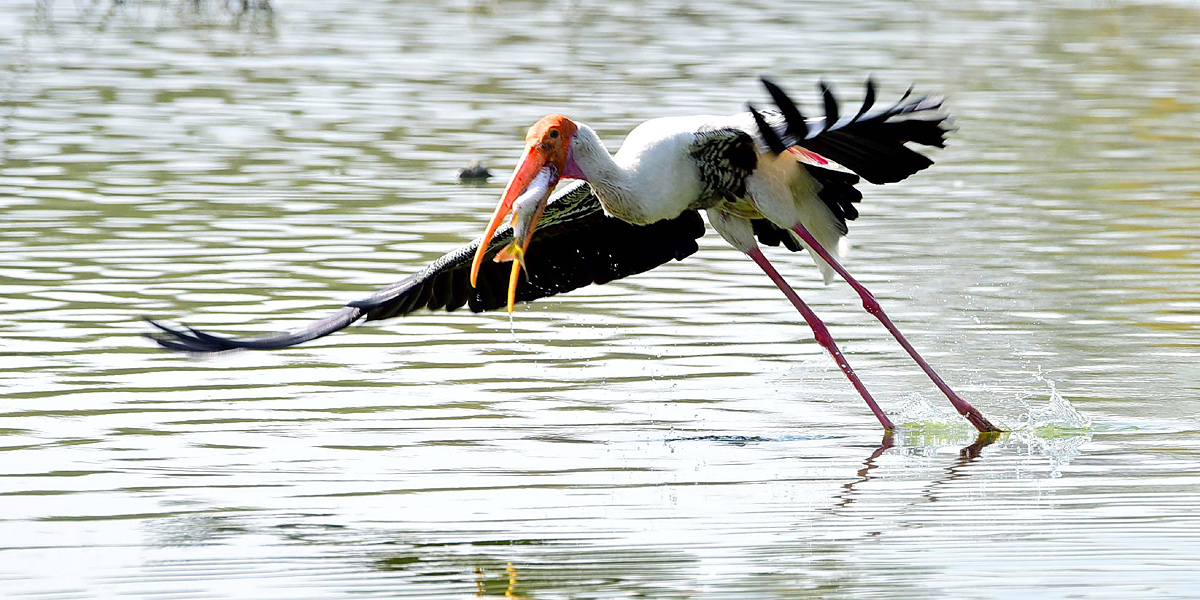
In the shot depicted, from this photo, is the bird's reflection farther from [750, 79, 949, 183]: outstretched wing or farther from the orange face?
the orange face

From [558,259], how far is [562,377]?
613 millimetres

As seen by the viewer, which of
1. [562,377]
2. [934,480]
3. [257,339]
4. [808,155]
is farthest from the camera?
[562,377]

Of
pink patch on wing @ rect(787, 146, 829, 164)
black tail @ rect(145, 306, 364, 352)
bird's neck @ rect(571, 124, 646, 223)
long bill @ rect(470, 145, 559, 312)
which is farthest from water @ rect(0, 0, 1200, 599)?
pink patch on wing @ rect(787, 146, 829, 164)

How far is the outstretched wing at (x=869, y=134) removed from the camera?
759 cm

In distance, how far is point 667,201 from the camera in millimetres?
8305

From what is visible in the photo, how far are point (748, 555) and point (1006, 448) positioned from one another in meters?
2.29

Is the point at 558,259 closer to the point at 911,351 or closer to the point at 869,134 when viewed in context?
the point at 911,351

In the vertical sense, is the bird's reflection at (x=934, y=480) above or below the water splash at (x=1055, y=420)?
below

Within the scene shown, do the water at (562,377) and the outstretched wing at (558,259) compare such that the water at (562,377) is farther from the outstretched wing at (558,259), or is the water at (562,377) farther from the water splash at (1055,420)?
the outstretched wing at (558,259)

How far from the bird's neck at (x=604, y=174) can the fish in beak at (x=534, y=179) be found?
0.05 meters

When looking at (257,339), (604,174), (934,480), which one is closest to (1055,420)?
(934,480)

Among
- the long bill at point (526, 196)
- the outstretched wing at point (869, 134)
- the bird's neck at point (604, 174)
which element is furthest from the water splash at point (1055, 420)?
the long bill at point (526, 196)

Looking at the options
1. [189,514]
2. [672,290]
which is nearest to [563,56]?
[672,290]

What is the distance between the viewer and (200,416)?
8.52 meters
